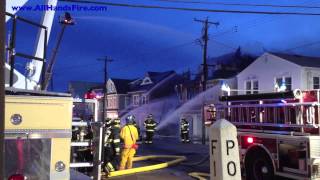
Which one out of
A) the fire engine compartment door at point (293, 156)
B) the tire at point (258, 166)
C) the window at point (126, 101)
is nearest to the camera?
the fire engine compartment door at point (293, 156)

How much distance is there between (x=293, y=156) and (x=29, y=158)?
5.97 meters

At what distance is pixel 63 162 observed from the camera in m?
4.93

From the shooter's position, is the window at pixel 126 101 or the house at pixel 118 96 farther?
the house at pixel 118 96

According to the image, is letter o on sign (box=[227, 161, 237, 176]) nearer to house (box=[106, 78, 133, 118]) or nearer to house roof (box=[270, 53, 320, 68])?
house roof (box=[270, 53, 320, 68])

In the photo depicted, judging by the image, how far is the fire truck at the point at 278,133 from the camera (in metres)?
9.04

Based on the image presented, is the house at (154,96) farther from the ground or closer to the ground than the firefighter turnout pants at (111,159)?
farther from the ground

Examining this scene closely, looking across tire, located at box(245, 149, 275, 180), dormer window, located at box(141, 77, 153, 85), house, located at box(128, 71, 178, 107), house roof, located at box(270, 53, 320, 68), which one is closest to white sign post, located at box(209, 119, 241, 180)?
tire, located at box(245, 149, 275, 180)

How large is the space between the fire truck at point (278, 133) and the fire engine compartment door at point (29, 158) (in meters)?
5.45

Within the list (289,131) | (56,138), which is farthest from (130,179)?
(56,138)

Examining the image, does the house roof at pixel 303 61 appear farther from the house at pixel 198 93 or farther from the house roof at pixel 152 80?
the house roof at pixel 152 80

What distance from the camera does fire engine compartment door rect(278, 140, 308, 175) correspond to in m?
9.01

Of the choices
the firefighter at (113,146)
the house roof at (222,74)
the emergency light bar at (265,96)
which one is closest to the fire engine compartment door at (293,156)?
the emergency light bar at (265,96)

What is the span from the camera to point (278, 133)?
9.89m

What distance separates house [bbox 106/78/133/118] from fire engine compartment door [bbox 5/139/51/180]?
55803 mm
